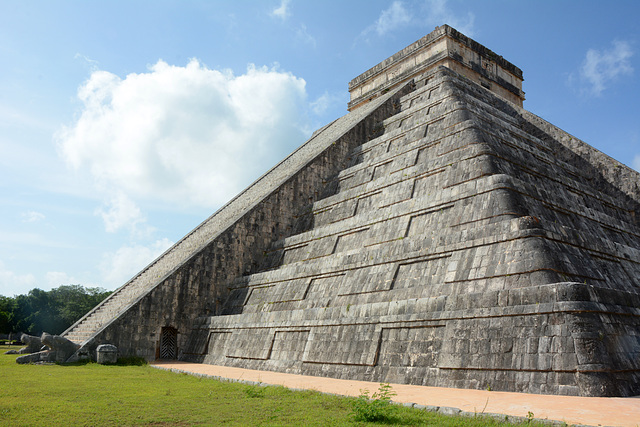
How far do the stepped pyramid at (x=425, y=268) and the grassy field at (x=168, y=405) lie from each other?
2.30m

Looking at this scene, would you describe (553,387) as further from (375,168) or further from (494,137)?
(375,168)

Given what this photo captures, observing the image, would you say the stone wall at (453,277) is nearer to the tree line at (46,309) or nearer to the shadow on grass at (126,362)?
the shadow on grass at (126,362)

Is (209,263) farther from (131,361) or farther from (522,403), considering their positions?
(522,403)

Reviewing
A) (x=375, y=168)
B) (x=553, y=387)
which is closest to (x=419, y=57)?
(x=375, y=168)

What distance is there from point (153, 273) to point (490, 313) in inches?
496

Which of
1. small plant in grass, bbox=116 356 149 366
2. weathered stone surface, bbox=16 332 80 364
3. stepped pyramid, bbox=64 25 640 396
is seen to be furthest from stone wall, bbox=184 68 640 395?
weathered stone surface, bbox=16 332 80 364

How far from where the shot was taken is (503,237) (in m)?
8.45

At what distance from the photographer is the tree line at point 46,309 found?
39.5 metres

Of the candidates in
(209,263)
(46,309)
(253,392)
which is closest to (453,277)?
(253,392)

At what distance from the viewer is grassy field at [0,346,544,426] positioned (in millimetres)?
5105

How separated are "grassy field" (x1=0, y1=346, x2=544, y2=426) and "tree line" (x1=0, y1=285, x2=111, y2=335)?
3439 cm

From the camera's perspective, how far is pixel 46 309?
43250 mm

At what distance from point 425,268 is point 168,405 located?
538 centimetres

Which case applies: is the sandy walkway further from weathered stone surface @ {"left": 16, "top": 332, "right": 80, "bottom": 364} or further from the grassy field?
weathered stone surface @ {"left": 16, "top": 332, "right": 80, "bottom": 364}
